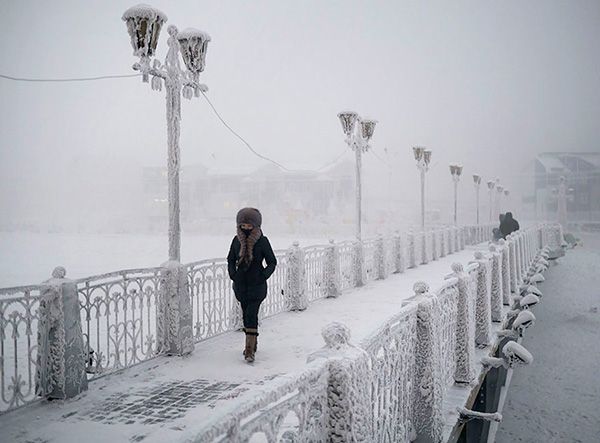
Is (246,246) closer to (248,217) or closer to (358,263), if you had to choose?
(248,217)

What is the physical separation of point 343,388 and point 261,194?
210 ft

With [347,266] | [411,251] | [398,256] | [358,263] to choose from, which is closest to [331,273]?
[347,266]

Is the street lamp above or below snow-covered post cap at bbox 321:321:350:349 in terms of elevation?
above

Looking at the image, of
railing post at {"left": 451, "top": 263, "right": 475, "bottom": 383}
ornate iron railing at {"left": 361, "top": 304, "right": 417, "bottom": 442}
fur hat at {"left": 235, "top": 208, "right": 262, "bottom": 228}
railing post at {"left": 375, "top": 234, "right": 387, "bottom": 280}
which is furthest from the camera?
railing post at {"left": 375, "top": 234, "right": 387, "bottom": 280}

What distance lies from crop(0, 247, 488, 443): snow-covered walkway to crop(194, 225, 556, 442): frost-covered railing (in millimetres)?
151

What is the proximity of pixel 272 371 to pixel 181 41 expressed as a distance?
17.9 feet

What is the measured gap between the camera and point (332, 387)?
2.58 metres

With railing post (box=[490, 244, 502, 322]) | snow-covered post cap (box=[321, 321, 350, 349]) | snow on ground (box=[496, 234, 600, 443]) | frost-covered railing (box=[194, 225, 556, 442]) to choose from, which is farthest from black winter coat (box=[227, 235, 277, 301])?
snow on ground (box=[496, 234, 600, 443])

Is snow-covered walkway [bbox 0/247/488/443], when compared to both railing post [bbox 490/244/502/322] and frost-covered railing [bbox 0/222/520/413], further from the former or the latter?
railing post [bbox 490/244/502/322]

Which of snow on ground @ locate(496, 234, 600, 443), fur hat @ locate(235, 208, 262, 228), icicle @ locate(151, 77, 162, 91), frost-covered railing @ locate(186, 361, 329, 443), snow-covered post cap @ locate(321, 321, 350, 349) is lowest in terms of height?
snow on ground @ locate(496, 234, 600, 443)

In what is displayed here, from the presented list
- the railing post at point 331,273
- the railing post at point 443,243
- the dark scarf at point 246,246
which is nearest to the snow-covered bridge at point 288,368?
the railing post at point 331,273

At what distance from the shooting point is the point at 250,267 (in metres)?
6.91

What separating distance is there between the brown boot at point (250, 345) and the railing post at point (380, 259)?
986 cm

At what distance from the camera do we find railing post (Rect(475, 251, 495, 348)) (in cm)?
794
